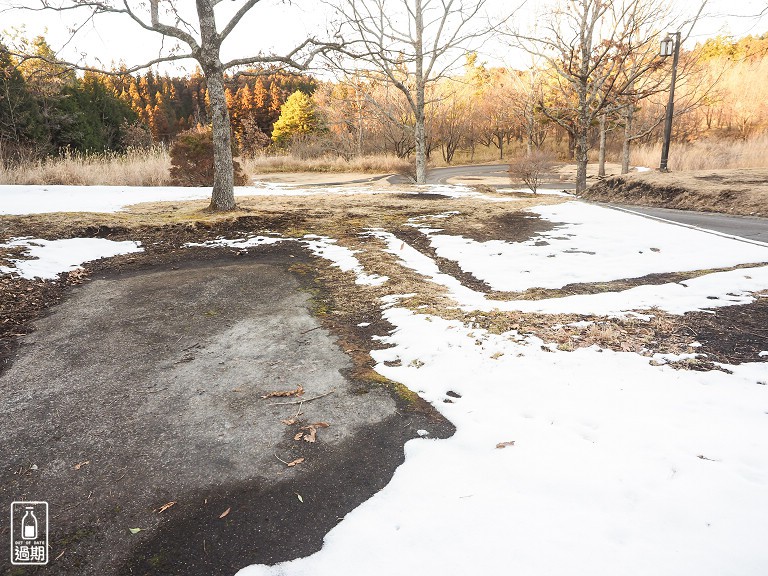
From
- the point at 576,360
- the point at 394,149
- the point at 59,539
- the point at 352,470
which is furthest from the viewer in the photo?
the point at 394,149

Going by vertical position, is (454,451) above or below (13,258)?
below

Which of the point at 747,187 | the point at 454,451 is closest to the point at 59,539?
the point at 454,451

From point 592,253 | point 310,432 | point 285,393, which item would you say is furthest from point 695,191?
point 310,432

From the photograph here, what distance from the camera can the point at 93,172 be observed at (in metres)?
15.4

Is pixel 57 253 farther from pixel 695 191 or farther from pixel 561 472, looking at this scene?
pixel 695 191

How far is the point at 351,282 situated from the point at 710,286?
13.9 ft

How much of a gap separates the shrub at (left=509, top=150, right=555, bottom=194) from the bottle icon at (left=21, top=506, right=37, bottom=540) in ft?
60.3

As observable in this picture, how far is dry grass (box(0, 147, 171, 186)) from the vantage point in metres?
14.3

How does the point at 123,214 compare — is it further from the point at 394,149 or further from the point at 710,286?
the point at 394,149

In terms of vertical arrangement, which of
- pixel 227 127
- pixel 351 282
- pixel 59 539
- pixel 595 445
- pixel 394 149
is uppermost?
pixel 394 149

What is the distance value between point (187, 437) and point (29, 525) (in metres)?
0.82

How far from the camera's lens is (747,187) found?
11.7 m

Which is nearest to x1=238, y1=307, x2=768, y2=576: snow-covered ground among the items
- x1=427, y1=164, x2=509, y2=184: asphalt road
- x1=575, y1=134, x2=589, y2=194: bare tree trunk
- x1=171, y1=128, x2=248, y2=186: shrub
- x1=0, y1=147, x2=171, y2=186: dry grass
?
x1=575, y1=134, x2=589, y2=194: bare tree trunk

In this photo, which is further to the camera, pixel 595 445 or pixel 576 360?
pixel 576 360
